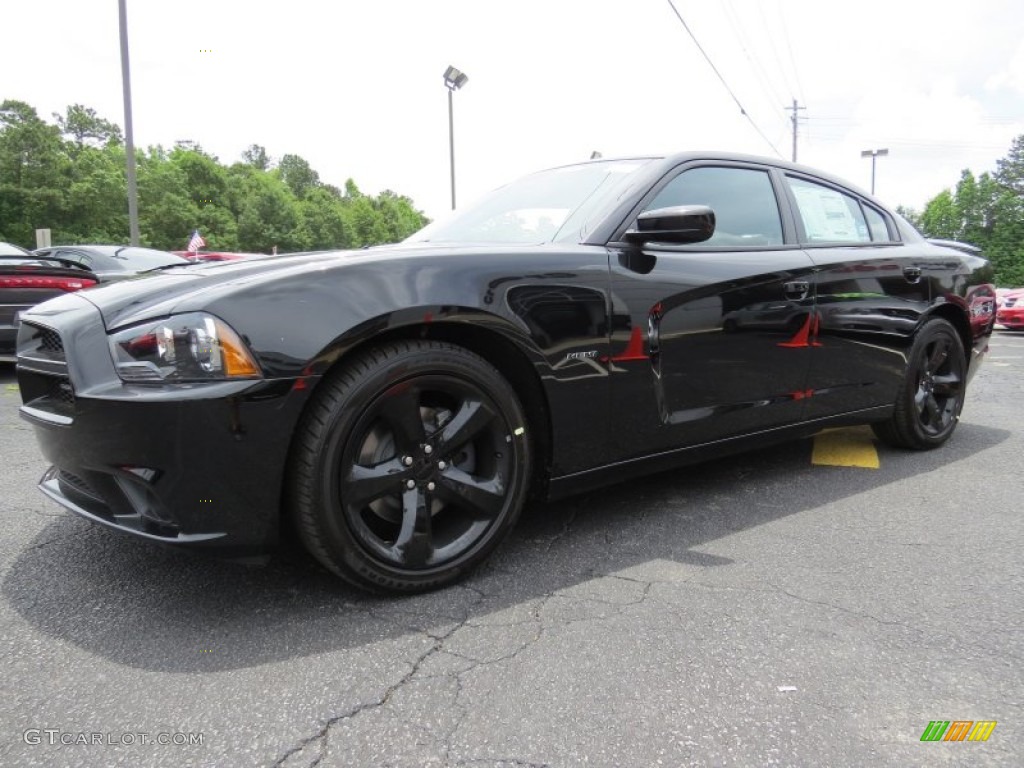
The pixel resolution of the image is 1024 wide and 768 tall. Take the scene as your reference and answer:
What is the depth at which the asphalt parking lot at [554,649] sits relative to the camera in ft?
5.00

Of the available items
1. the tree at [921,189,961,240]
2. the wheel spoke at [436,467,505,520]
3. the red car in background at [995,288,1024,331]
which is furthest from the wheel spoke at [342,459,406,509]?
the tree at [921,189,961,240]

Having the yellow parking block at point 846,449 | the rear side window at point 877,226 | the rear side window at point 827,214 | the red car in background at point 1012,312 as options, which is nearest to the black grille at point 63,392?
→ the rear side window at point 827,214

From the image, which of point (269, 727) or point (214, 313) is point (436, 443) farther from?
point (269, 727)

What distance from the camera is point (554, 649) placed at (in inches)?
74.7

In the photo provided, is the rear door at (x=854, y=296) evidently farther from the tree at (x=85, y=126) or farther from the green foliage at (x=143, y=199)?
the tree at (x=85, y=126)

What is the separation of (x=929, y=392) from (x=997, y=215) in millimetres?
72621

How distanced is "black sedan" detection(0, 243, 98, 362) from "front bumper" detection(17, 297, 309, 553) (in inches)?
187

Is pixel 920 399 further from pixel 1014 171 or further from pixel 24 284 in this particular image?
pixel 1014 171

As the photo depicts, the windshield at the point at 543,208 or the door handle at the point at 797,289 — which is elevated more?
the windshield at the point at 543,208

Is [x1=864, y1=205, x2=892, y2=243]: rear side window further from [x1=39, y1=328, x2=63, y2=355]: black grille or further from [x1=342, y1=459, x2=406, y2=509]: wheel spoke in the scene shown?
[x1=39, y1=328, x2=63, y2=355]: black grille

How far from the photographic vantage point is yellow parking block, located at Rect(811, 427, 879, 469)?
380 centimetres

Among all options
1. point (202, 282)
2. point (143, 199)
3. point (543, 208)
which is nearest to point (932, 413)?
point (543, 208)

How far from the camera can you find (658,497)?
3158 mm

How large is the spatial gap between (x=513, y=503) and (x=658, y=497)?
3.43ft
